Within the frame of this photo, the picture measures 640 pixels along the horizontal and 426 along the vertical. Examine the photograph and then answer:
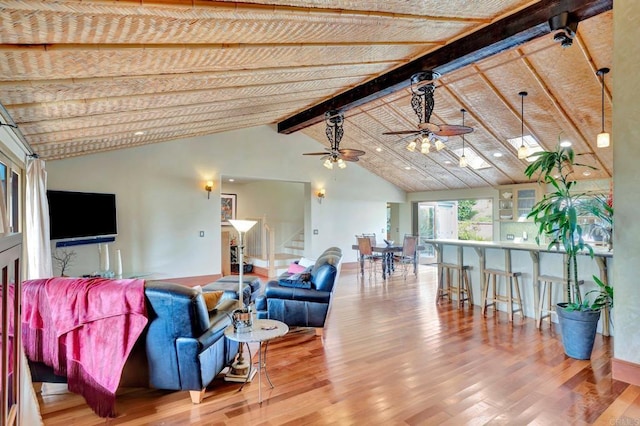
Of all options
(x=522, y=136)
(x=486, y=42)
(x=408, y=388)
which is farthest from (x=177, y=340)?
(x=522, y=136)

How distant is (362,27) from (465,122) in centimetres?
429

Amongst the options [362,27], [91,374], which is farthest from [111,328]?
[362,27]

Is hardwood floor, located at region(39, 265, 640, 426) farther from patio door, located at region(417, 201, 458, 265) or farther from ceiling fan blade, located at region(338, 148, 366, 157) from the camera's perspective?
patio door, located at region(417, 201, 458, 265)

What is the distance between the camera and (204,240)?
→ 7141mm

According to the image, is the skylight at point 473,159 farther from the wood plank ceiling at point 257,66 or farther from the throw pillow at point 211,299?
the throw pillow at point 211,299

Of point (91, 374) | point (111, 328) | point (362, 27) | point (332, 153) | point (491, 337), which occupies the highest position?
point (362, 27)

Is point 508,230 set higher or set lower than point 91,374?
higher

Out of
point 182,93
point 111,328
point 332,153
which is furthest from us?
point 332,153

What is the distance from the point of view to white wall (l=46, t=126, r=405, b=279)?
5.96 m

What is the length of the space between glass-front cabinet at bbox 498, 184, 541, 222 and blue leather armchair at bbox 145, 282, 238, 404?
8.20m

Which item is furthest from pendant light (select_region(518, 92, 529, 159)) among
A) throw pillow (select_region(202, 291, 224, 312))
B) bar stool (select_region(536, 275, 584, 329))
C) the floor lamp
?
throw pillow (select_region(202, 291, 224, 312))

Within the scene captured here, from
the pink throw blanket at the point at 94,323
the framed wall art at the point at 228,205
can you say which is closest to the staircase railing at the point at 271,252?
the framed wall art at the point at 228,205

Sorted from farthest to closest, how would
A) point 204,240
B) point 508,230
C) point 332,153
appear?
point 508,230 → point 204,240 → point 332,153

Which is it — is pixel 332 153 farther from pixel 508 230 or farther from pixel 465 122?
pixel 508 230
